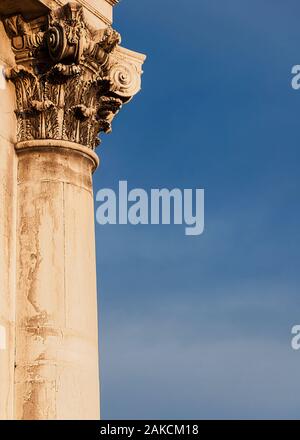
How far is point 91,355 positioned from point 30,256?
2.92m

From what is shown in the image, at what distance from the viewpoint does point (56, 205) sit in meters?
33.7

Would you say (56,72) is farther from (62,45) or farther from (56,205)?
(56,205)

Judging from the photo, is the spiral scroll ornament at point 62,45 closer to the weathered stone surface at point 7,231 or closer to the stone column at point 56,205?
the stone column at point 56,205

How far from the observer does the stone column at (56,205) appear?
32125 millimetres

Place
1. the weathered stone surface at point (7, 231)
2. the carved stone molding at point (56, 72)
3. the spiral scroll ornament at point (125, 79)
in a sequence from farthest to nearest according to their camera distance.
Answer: the spiral scroll ornament at point (125, 79) < the carved stone molding at point (56, 72) < the weathered stone surface at point (7, 231)

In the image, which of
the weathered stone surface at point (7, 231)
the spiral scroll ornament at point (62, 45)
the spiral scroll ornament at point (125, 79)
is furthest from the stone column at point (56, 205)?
the spiral scroll ornament at point (125, 79)

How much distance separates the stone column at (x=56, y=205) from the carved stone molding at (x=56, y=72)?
0.09ft

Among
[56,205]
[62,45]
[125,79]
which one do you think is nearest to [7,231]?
[56,205]

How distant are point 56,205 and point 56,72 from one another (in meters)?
3.53

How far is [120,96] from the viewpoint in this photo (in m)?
36.5

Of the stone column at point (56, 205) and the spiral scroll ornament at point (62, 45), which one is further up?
the spiral scroll ornament at point (62, 45)
